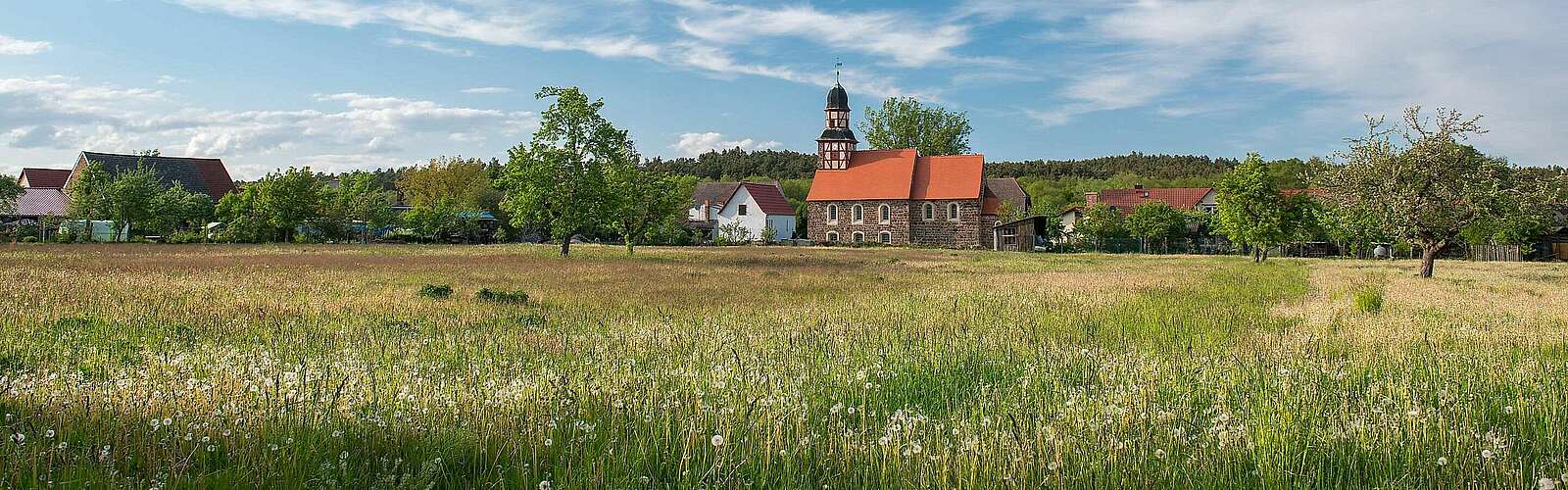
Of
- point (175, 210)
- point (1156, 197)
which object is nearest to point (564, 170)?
point (175, 210)

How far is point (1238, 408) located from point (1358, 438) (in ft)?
2.94

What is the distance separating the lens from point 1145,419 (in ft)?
19.9

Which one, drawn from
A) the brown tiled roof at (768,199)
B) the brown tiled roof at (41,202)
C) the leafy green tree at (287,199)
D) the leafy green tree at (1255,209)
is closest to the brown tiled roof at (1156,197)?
the brown tiled roof at (768,199)

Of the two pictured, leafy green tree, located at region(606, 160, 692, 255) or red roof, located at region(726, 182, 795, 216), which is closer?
leafy green tree, located at region(606, 160, 692, 255)

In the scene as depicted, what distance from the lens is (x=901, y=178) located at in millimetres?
80188

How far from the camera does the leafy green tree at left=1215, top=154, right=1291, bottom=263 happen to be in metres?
43.7

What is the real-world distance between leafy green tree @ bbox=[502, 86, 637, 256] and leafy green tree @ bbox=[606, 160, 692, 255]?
40cm

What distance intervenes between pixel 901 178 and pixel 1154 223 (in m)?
20.8

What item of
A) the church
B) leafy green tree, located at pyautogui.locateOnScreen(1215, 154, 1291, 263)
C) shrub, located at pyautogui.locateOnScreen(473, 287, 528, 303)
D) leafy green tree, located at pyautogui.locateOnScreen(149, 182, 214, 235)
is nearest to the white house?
the church

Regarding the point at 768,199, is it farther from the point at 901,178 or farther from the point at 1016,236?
the point at 1016,236

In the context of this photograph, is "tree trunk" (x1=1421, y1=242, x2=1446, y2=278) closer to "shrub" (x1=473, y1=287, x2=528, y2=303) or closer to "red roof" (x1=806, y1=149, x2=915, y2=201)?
"shrub" (x1=473, y1=287, x2=528, y2=303)

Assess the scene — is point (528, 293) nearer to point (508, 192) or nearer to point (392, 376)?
point (392, 376)

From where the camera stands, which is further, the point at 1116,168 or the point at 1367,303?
the point at 1116,168

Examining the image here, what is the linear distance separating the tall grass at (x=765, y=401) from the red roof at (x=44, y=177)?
266 ft
